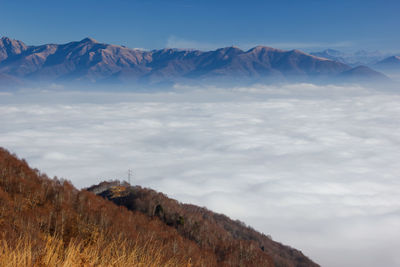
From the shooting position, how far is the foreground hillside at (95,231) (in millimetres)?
7385

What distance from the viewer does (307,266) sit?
282ft

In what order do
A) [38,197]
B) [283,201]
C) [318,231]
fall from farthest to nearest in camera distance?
[283,201]
[318,231]
[38,197]

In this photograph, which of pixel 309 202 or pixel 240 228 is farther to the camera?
pixel 309 202

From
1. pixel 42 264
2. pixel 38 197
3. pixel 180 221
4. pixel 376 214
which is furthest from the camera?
pixel 376 214

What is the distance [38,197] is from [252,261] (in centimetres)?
3515

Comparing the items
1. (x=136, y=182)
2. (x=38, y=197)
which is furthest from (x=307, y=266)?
(x=136, y=182)

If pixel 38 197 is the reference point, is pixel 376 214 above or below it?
above

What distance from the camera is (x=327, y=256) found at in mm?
138875

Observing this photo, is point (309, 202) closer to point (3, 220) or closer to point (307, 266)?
point (307, 266)

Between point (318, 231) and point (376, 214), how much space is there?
46.5 metres

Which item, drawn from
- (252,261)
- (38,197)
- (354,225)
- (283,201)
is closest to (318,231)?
(354,225)

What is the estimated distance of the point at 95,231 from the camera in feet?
46.0

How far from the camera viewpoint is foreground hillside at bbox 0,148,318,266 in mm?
7385

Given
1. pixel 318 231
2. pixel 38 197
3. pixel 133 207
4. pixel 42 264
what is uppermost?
pixel 318 231
